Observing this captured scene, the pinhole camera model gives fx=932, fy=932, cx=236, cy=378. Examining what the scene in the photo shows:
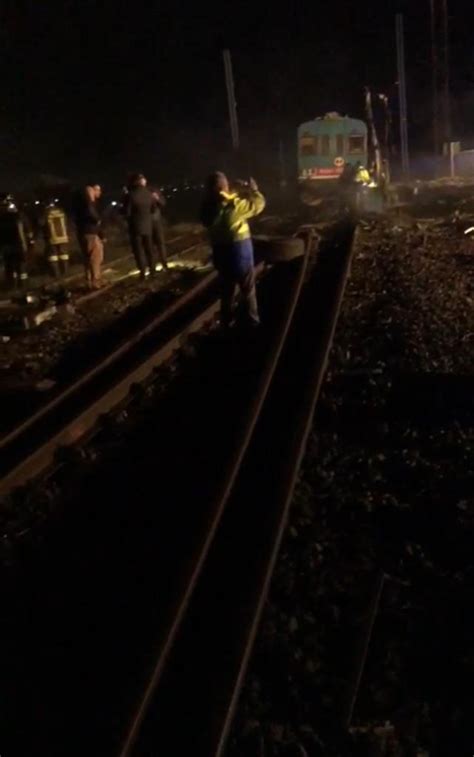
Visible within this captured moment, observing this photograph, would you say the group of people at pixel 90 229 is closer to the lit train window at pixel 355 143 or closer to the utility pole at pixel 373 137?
the utility pole at pixel 373 137

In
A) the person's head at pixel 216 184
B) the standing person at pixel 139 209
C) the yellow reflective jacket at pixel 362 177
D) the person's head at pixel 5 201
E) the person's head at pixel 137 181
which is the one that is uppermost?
the person's head at pixel 216 184

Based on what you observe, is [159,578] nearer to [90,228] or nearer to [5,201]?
[90,228]

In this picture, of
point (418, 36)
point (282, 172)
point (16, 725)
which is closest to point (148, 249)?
point (16, 725)

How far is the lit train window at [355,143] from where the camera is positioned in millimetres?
35562

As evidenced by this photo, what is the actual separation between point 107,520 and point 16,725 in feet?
7.22

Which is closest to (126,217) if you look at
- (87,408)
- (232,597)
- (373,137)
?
(87,408)

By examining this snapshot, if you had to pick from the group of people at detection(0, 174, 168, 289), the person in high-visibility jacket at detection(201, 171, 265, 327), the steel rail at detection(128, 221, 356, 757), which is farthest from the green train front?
the steel rail at detection(128, 221, 356, 757)

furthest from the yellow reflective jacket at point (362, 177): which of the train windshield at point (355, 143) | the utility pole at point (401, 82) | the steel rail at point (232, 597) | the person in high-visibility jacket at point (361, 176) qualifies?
the steel rail at point (232, 597)

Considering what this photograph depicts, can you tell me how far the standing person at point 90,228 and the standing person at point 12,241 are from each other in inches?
45.5

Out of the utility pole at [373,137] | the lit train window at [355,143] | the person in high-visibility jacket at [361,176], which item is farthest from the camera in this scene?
the lit train window at [355,143]

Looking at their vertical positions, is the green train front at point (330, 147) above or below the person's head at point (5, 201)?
below

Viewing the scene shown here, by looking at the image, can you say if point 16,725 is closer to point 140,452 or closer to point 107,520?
point 107,520

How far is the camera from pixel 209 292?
14828mm

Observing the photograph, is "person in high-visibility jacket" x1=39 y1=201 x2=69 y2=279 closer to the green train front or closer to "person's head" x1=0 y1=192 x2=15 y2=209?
"person's head" x1=0 y1=192 x2=15 y2=209
